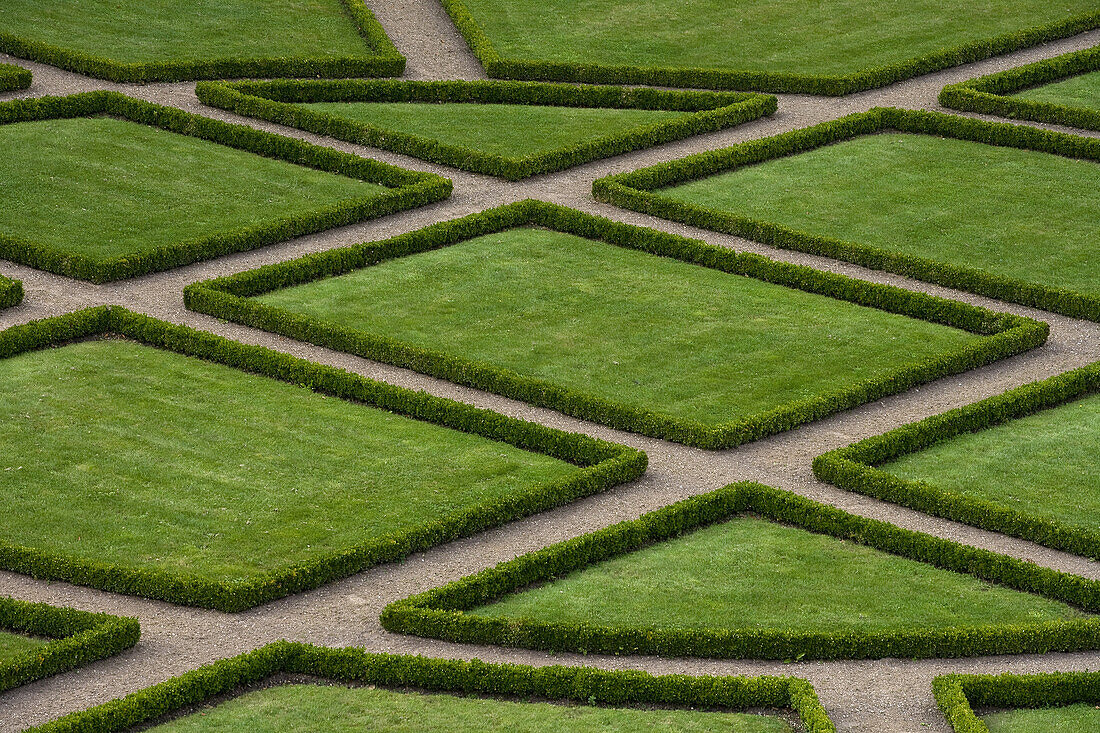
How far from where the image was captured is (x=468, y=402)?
28047 millimetres

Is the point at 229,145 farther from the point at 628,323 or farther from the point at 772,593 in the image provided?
the point at 772,593

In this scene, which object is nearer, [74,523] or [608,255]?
[74,523]

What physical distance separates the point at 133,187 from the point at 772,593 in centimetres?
1982

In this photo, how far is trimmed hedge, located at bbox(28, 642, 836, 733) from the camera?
20.3m

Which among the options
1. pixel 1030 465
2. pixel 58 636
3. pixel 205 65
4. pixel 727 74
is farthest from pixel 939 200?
pixel 58 636

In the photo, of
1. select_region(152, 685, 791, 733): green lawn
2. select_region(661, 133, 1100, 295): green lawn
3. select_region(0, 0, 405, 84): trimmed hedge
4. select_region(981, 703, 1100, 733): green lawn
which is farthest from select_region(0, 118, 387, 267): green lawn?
select_region(981, 703, 1100, 733): green lawn

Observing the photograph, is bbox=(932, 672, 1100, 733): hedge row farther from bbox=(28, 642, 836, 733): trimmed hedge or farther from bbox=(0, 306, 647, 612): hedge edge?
bbox=(0, 306, 647, 612): hedge edge

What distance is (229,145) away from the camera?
1535 inches

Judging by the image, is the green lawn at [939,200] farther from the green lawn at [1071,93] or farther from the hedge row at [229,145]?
the hedge row at [229,145]

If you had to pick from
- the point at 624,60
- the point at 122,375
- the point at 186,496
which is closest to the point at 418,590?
the point at 186,496

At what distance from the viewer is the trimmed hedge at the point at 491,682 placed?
798 inches

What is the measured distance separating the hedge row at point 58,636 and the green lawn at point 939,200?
1928cm

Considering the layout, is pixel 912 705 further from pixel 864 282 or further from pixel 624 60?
pixel 624 60

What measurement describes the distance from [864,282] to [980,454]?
261 inches
